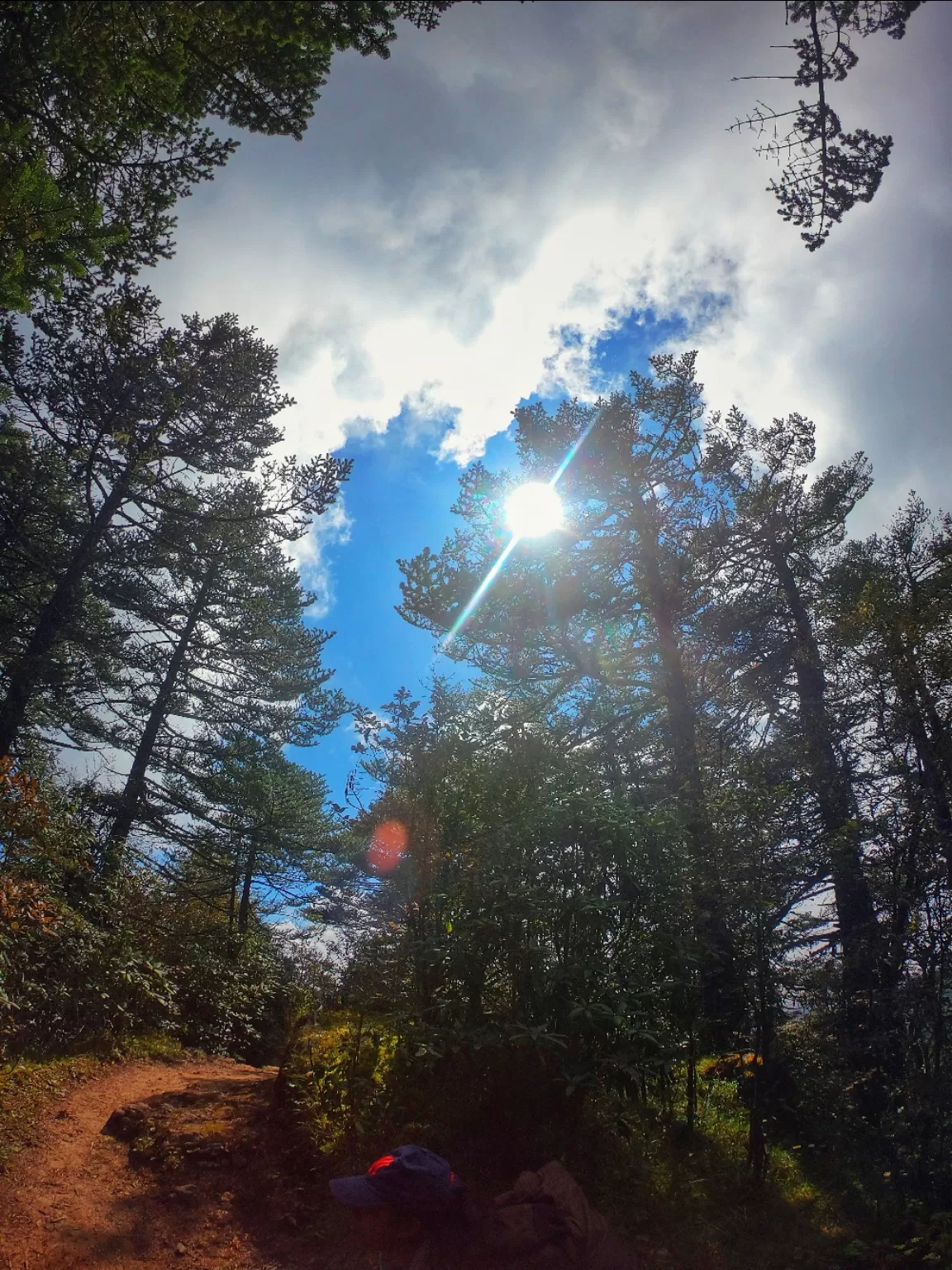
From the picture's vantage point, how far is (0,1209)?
200 inches

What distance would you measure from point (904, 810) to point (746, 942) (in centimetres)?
223

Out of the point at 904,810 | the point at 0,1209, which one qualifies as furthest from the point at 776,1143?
the point at 0,1209

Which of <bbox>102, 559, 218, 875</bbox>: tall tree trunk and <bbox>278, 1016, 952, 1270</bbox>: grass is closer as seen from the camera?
<bbox>278, 1016, 952, 1270</bbox>: grass

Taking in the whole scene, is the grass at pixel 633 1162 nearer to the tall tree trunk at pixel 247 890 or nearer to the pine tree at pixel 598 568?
the pine tree at pixel 598 568

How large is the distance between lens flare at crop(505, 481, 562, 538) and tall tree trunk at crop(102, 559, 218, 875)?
7.40 metres

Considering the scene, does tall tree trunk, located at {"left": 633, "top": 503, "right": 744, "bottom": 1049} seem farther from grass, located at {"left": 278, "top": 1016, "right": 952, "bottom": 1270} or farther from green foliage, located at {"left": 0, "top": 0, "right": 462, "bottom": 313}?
green foliage, located at {"left": 0, "top": 0, "right": 462, "bottom": 313}

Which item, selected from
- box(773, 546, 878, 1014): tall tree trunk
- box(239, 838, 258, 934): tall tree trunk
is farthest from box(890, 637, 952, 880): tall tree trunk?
box(239, 838, 258, 934): tall tree trunk

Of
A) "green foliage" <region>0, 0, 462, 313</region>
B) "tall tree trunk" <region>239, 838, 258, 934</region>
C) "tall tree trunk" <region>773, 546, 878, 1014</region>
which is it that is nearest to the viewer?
"green foliage" <region>0, 0, 462, 313</region>

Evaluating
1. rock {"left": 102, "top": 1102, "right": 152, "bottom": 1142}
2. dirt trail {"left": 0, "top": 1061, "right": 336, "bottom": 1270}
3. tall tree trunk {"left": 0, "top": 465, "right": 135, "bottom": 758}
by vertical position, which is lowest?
dirt trail {"left": 0, "top": 1061, "right": 336, "bottom": 1270}

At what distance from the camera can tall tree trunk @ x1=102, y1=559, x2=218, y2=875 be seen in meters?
13.8

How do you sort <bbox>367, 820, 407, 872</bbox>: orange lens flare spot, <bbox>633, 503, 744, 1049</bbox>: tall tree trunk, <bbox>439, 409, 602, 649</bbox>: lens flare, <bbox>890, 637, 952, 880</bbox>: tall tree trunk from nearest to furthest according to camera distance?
<bbox>633, 503, 744, 1049</bbox>: tall tree trunk → <bbox>890, 637, 952, 880</bbox>: tall tree trunk → <bbox>367, 820, 407, 872</bbox>: orange lens flare spot → <bbox>439, 409, 602, 649</bbox>: lens flare

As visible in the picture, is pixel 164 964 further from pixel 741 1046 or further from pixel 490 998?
pixel 741 1046

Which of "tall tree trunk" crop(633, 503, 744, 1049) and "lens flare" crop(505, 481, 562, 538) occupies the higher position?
"lens flare" crop(505, 481, 562, 538)

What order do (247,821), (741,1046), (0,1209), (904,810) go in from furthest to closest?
(247,821) → (741,1046) → (904,810) → (0,1209)
